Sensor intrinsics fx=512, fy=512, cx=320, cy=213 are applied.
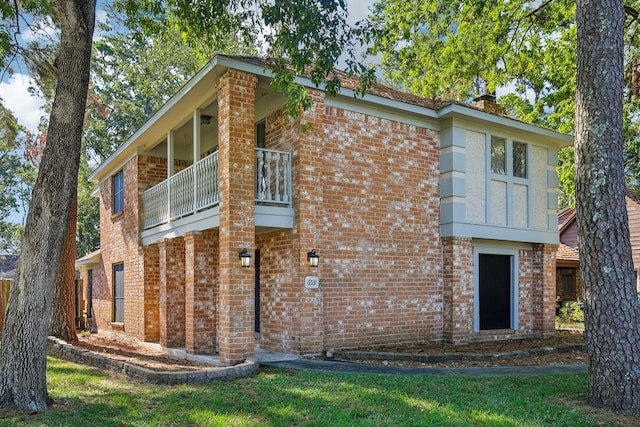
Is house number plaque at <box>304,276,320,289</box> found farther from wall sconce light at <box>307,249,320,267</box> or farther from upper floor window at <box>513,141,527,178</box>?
upper floor window at <box>513,141,527,178</box>

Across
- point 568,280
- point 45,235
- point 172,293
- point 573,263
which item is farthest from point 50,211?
point 568,280

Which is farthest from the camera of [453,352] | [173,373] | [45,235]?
[453,352]

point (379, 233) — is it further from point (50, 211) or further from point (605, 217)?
point (50, 211)

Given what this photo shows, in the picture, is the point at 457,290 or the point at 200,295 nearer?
the point at 200,295

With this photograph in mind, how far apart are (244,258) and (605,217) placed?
17.3 ft

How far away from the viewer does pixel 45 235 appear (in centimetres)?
605

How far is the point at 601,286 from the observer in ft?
20.0

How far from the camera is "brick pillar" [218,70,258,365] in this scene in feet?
27.8

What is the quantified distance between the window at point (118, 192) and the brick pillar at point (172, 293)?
14.8 feet

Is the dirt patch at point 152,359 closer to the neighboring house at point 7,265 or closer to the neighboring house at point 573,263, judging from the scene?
the neighboring house at point 573,263

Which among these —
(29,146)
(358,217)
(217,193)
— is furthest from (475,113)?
(29,146)

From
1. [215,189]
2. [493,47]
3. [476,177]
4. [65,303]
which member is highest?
[493,47]

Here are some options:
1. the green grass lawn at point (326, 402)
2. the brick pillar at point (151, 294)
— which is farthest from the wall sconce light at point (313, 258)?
the brick pillar at point (151, 294)

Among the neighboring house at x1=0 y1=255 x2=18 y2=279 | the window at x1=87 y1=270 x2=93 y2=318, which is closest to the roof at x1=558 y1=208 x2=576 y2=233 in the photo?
the window at x1=87 y1=270 x2=93 y2=318
